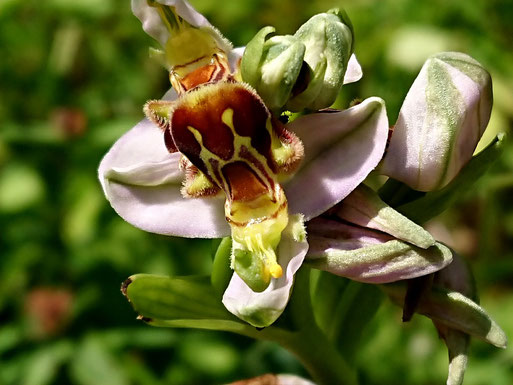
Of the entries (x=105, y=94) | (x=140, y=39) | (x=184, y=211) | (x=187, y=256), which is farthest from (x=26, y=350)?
(x=184, y=211)

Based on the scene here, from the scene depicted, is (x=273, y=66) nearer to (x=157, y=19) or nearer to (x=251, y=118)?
(x=251, y=118)

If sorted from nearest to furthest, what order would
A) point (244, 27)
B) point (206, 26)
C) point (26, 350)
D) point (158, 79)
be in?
point (206, 26) < point (26, 350) < point (244, 27) < point (158, 79)

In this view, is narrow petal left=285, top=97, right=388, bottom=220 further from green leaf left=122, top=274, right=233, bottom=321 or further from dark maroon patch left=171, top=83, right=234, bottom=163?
green leaf left=122, top=274, right=233, bottom=321

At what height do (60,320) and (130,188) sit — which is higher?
(130,188)

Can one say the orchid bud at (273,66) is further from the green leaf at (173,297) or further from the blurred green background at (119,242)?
the blurred green background at (119,242)

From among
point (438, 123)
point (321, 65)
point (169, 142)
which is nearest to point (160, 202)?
point (169, 142)

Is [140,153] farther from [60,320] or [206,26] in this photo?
[60,320]

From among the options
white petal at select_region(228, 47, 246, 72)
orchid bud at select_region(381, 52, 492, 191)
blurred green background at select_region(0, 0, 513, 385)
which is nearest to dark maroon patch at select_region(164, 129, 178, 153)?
white petal at select_region(228, 47, 246, 72)
